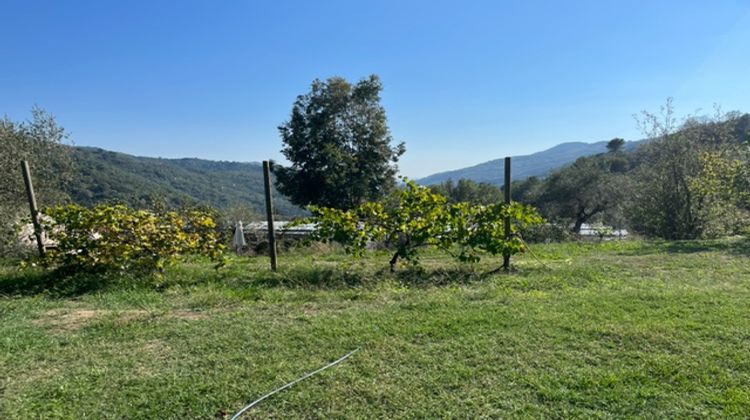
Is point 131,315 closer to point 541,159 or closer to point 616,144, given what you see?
point 616,144

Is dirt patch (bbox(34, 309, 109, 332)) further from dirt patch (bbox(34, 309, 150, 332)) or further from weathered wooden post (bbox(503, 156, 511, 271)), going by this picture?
weathered wooden post (bbox(503, 156, 511, 271))

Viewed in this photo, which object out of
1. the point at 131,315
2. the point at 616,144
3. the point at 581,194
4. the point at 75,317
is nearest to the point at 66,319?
the point at 75,317

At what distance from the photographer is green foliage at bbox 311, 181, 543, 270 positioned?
5.30m

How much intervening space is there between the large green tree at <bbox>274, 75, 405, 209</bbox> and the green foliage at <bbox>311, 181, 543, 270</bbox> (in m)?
14.7

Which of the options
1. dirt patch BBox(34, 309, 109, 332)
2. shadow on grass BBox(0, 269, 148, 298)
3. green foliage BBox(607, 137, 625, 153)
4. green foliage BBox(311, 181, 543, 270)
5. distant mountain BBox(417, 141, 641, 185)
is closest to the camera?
dirt patch BBox(34, 309, 109, 332)

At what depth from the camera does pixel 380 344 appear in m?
2.96

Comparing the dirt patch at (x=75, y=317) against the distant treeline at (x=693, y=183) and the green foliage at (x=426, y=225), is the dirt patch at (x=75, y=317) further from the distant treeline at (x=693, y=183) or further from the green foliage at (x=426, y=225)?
the distant treeline at (x=693, y=183)

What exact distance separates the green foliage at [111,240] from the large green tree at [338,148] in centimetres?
1488

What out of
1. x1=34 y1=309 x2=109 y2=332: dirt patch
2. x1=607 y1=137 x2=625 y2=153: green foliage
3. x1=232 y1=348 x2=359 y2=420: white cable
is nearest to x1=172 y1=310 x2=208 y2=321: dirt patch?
x1=34 y1=309 x2=109 y2=332: dirt patch

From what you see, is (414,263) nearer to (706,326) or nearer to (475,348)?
(475,348)

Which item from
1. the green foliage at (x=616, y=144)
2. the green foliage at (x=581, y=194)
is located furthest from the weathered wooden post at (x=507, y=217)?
the green foliage at (x=616, y=144)

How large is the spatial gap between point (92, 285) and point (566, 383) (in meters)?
5.07

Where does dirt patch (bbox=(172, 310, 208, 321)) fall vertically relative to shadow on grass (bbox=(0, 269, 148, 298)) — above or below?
below

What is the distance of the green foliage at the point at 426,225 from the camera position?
17.4 ft
